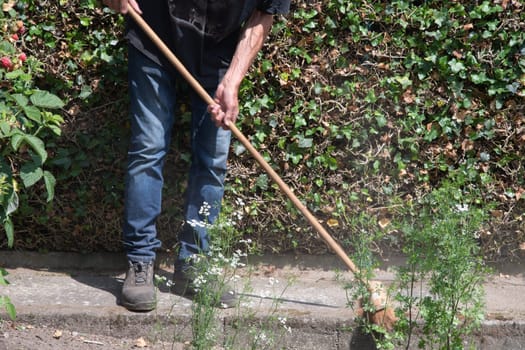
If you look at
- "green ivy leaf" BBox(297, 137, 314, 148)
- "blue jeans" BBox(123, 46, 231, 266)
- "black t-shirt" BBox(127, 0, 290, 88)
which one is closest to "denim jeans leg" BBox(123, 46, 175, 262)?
"blue jeans" BBox(123, 46, 231, 266)

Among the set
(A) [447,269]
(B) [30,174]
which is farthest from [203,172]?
(A) [447,269]

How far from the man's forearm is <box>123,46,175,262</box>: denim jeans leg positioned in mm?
363

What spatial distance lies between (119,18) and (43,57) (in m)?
0.46

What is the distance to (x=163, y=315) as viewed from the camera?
4207 mm

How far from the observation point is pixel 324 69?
4.81m

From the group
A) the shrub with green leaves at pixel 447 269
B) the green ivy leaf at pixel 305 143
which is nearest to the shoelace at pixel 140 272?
the green ivy leaf at pixel 305 143

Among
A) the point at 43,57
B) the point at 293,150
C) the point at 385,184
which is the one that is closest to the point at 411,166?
the point at 385,184

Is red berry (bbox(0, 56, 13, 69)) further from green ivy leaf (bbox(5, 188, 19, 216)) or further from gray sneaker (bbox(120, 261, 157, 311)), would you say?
gray sneaker (bbox(120, 261, 157, 311))

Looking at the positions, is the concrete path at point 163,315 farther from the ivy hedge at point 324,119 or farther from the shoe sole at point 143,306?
the ivy hedge at point 324,119

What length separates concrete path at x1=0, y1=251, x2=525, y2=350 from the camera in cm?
411

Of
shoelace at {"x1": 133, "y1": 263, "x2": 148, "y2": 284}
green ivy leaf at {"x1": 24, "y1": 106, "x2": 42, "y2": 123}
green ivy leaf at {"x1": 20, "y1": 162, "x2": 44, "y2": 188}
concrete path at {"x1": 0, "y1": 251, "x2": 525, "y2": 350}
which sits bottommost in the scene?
concrete path at {"x1": 0, "y1": 251, "x2": 525, "y2": 350}

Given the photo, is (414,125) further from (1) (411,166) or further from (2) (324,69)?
(2) (324,69)

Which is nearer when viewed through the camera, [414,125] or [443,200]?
[443,200]

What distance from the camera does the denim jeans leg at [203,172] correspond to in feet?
14.6
